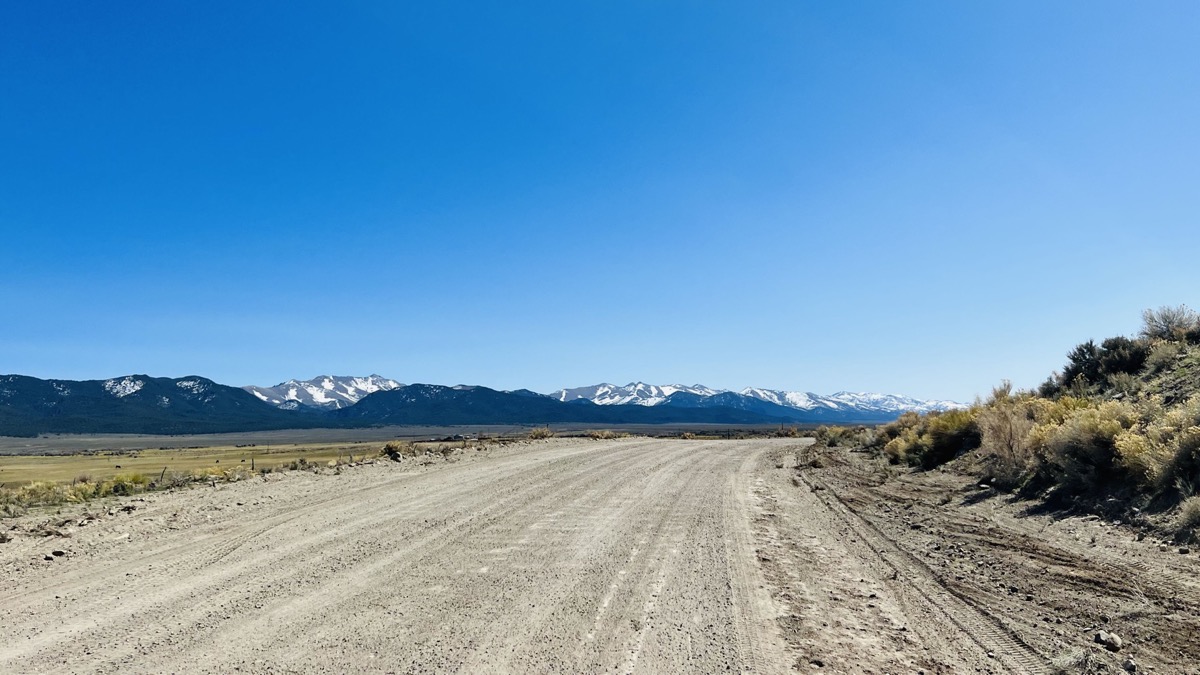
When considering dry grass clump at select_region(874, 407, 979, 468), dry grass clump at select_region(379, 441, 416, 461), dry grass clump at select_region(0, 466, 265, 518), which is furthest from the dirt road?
dry grass clump at select_region(379, 441, 416, 461)

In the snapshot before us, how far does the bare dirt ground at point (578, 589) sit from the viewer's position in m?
5.20

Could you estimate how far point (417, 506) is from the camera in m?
12.5

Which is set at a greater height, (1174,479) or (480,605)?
(1174,479)

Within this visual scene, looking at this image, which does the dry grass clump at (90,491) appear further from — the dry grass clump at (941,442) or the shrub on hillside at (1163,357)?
the shrub on hillside at (1163,357)

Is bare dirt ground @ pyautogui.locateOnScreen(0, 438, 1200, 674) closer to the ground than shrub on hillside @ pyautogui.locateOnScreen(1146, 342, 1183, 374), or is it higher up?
closer to the ground

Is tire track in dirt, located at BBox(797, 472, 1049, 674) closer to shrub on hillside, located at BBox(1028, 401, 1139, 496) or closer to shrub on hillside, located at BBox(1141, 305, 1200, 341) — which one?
shrub on hillside, located at BBox(1028, 401, 1139, 496)

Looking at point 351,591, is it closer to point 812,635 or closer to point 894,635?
point 812,635

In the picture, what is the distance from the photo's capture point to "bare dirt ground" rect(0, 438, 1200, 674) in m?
5.20

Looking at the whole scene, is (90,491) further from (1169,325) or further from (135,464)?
(135,464)

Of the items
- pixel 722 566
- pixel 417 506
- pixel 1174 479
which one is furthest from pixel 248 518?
pixel 1174 479

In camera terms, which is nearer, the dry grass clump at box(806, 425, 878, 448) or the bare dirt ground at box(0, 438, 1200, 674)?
the bare dirt ground at box(0, 438, 1200, 674)

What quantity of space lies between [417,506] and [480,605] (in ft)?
21.6

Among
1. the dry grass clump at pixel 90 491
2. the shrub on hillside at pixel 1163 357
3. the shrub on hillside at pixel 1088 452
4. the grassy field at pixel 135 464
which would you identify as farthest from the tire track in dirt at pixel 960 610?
the grassy field at pixel 135 464

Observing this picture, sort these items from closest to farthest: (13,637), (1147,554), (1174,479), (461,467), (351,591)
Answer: (13,637), (351,591), (1147,554), (1174,479), (461,467)
